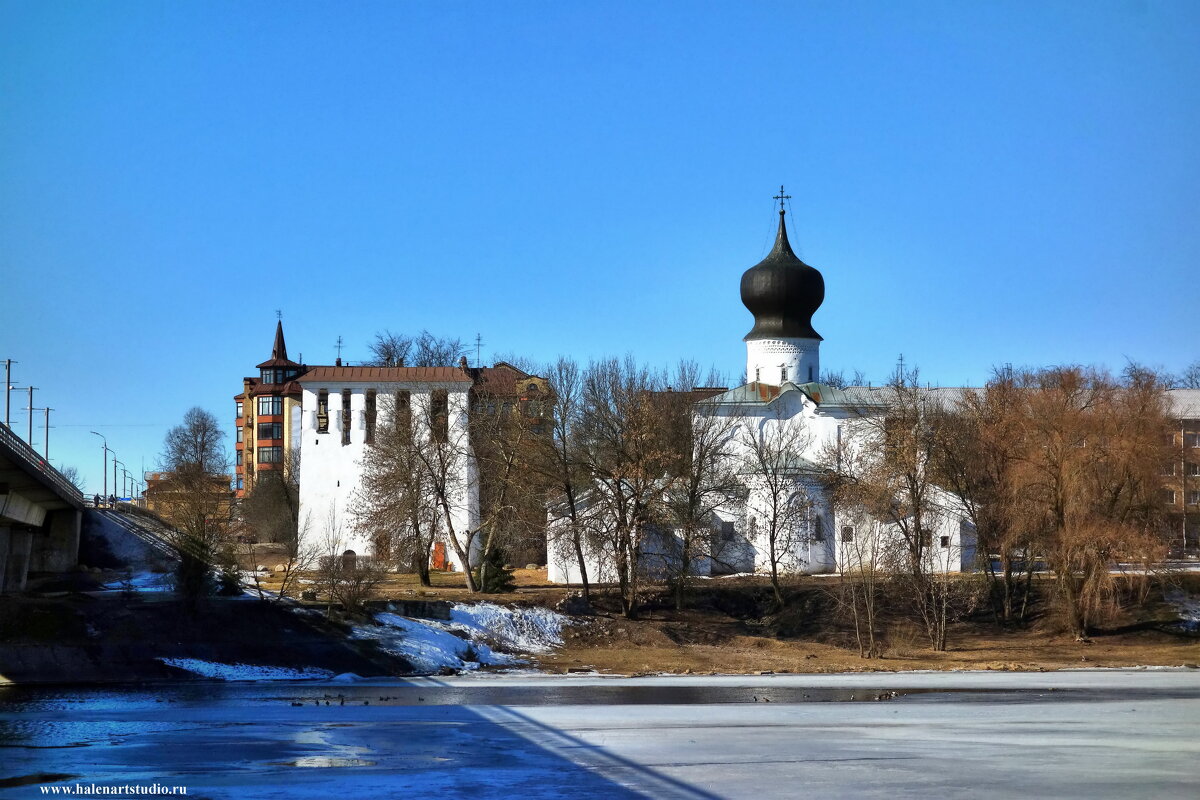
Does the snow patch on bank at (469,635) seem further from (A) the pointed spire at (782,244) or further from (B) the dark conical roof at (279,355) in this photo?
(B) the dark conical roof at (279,355)

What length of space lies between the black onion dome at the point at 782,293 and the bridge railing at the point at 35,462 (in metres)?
34.4

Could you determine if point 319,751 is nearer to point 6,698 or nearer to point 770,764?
point 770,764

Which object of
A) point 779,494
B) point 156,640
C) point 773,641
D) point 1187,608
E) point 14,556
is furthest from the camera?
point 779,494

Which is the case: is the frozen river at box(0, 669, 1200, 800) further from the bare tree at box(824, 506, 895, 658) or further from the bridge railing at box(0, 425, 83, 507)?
the bare tree at box(824, 506, 895, 658)

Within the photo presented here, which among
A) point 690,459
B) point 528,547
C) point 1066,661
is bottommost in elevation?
point 1066,661

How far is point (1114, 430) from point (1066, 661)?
9839 millimetres

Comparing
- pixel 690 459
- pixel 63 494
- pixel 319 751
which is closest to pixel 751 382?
pixel 690 459

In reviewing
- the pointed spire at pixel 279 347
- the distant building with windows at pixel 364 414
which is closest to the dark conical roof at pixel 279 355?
the pointed spire at pixel 279 347

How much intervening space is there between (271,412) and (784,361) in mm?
55052

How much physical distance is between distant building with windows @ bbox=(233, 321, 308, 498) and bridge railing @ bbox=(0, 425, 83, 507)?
54.8 meters

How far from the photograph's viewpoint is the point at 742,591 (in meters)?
51.5

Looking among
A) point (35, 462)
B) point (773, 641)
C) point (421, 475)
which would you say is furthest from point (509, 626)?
point (35, 462)

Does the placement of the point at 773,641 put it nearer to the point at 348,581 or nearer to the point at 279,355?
the point at 348,581

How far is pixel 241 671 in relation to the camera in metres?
35.2
